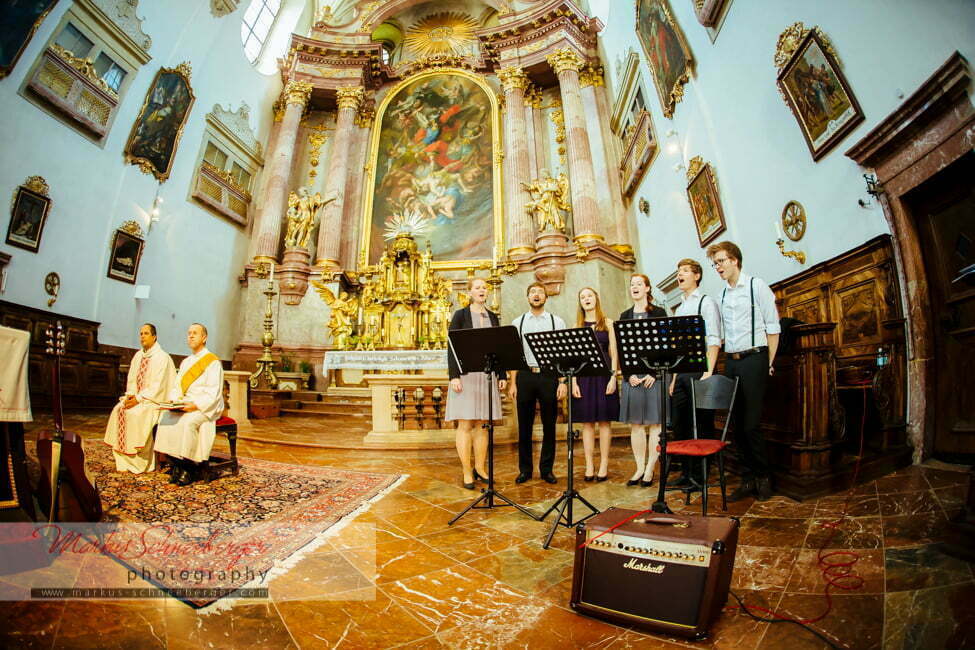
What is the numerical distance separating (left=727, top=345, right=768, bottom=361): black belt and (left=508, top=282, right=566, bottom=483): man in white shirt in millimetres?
1360

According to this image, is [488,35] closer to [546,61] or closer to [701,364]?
[546,61]

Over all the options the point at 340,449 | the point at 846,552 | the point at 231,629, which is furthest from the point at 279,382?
the point at 846,552

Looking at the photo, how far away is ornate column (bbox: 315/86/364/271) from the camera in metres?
12.9

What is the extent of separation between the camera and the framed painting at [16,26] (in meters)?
7.57

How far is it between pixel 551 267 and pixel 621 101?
4.64m

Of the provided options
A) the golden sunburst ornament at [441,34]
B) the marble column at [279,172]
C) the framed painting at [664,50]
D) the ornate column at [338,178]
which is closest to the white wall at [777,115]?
the framed painting at [664,50]

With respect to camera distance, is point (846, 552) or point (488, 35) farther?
point (488, 35)

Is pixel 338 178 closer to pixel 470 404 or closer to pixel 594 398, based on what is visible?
pixel 470 404

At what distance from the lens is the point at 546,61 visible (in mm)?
13398

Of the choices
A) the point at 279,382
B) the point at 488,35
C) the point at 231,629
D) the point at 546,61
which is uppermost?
the point at 488,35

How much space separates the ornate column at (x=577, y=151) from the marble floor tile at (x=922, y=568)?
9.44 metres

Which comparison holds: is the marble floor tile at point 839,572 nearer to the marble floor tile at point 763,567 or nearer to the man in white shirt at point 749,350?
the marble floor tile at point 763,567

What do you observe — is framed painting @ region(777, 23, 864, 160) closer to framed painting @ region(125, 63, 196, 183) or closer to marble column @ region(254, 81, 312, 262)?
marble column @ region(254, 81, 312, 262)

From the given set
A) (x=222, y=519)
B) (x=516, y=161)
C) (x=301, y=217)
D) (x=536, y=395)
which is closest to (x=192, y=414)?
(x=222, y=519)
